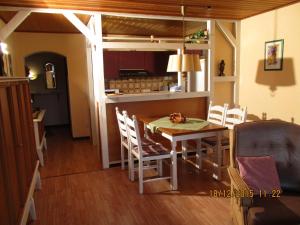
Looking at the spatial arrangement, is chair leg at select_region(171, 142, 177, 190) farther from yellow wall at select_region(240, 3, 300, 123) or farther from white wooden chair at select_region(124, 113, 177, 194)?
yellow wall at select_region(240, 3, 300, 123)

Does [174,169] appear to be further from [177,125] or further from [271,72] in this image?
[271,72]

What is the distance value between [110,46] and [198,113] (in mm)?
1858

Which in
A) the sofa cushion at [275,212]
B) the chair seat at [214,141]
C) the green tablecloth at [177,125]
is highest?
the green tablecloth at [177,125]

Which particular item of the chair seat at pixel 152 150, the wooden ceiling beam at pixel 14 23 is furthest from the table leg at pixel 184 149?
the wooden ceiling beam at pixel 14 23

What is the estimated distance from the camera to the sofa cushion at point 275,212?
171 cm

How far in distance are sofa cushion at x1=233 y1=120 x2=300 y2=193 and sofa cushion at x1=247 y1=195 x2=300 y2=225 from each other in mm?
245

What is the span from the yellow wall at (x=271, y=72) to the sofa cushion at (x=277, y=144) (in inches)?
61.5

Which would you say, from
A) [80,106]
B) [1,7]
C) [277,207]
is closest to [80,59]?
[80,106]

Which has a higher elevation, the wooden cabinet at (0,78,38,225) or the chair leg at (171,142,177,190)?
the wooden cabinet at (0,78,38,225)

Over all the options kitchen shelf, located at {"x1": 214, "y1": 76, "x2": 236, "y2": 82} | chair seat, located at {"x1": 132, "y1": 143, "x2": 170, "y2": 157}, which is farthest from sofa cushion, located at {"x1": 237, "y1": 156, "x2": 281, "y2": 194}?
kitchen shelf, located at {"x1": 214, "y1": 76, "x2": 236, "y2": 82}

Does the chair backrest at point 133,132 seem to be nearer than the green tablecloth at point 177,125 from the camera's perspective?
Yes

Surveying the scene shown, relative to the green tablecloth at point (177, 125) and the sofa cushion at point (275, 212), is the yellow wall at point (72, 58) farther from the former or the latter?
the sofa cushion at point (275, 212)

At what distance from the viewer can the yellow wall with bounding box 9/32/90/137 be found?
16.7ft

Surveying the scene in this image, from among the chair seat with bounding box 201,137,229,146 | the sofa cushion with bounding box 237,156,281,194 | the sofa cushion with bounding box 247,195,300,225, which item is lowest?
the sofa cushion with bounding box 247,195,300,225
